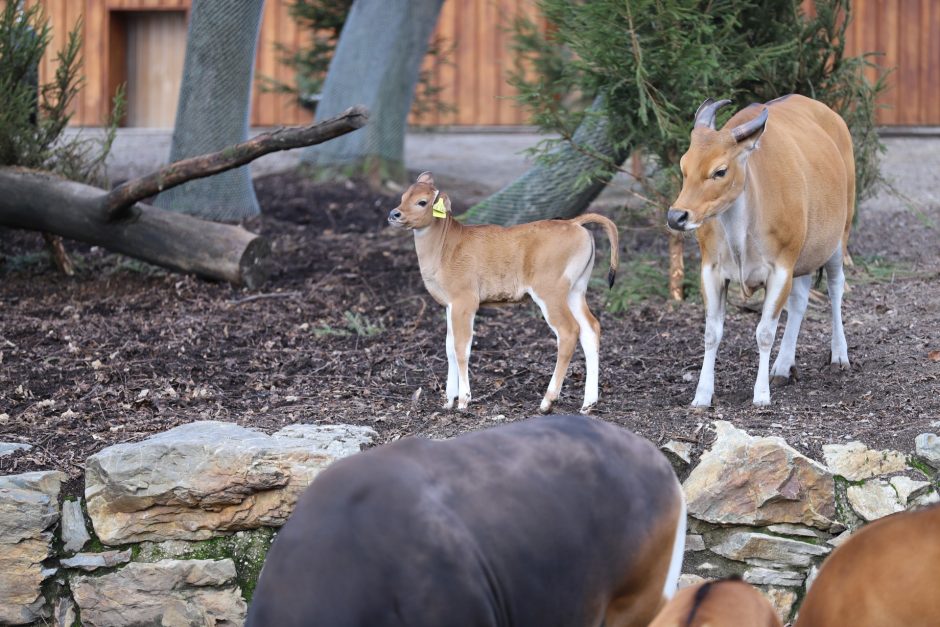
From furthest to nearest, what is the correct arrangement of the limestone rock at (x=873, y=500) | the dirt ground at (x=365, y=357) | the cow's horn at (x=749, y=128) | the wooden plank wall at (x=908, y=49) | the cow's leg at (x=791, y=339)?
1. the wooden plank wall at (x=908, y=49)
2. the cow's leg at (x=791, y=339)
3. the dirt ground at (x=365, y=357)
4. the cow's horn at (x=749, y=128)
5. the limestone rock at (x=873, y=500)

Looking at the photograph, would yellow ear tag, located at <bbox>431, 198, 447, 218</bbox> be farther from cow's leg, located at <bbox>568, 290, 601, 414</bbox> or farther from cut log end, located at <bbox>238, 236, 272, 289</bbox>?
cut log end, located at <bbox>238, 236, 272, 289</bbox>

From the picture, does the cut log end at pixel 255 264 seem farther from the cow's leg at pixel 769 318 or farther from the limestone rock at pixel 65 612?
the cow's leg at pixel 769 318

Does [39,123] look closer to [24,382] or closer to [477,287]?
[24,382]

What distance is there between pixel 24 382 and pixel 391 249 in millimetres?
4105

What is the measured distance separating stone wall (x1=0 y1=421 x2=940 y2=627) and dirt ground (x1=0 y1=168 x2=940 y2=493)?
20cm

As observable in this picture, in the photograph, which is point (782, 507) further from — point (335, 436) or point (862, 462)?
point (335, 436)

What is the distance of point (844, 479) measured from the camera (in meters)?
5.33

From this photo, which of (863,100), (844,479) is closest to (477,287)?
(844,479)

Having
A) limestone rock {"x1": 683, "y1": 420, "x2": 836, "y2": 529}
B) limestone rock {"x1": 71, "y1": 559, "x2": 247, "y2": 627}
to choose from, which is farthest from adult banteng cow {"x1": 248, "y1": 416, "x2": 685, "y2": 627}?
limestone rock {"x1": 71, "y1": 559, "x2": 247, "y2": 627}

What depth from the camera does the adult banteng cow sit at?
2.85 meters

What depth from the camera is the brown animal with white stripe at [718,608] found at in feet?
9.61

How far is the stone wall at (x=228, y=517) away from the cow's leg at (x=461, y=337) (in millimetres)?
913

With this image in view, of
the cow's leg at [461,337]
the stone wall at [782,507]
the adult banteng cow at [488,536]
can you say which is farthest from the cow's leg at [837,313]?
the adult banteng cow at [488,536]

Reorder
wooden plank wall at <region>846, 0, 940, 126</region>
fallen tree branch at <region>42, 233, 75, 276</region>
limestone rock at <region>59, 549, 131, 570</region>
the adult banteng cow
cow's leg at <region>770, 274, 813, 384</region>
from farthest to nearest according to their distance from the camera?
wooden plank wall at <region>846, 0, 940, 126</region> < fallen tree branch at <region>42, 233, 75, 276</region> < cow's leg at <region>770, 274, 813, 384</region> < limestone rock at <region>59, 549, 131, 570</region> < the adult banteng cow
